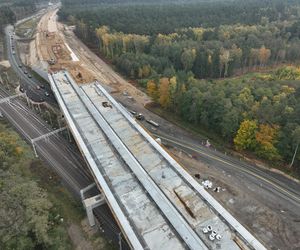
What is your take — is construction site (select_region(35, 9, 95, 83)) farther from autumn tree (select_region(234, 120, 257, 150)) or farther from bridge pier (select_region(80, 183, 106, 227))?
autumn tree (select_region(234, 120, 257, 150))

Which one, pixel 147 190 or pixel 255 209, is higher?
pixel 147 190

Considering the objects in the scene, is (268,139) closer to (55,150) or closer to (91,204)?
(91,204)

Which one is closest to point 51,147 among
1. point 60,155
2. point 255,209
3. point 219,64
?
point 60,155

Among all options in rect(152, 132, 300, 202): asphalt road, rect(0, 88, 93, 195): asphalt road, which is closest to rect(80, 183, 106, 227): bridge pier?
rect(0, 88, 93, 195): asphalt road

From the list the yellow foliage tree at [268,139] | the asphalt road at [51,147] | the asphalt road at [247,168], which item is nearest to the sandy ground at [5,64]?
the asphalt road at [51,147]

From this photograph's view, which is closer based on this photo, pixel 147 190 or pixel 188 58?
pixel 147 190

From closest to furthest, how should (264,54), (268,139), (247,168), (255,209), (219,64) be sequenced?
1. (255,209)
2. (268,139)
3. (247,168)
4. (219,64)
5. (264,54)

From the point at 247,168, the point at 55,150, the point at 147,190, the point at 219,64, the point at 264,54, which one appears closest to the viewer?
the point at 147,190

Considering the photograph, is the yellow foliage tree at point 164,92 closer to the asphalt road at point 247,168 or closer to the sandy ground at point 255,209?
the asphalt road at point 247,168
